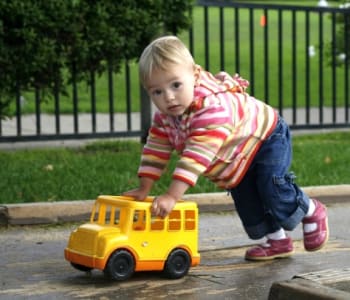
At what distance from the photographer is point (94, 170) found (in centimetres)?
790

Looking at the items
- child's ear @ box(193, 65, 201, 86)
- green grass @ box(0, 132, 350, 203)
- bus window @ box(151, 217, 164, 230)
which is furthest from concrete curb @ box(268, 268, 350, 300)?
green grass @ box(0, 132, 350, 203)

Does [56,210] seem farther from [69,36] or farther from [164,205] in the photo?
[69,36]

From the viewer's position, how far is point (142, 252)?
4883 millimetres

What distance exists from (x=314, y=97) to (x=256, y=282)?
11154 millimetres

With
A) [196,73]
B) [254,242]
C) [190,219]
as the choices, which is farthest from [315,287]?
[254,242]

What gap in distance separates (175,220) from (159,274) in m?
0.29

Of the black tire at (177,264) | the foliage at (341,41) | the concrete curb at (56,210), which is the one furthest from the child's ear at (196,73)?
the foliage at (341,41)

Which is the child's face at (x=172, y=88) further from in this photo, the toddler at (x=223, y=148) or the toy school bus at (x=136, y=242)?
the toy school bus at (x=136, y=242)

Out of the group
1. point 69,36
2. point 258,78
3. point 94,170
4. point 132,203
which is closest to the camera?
point 132,203

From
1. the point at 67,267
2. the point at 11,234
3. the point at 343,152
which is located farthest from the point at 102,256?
the point at 343,152

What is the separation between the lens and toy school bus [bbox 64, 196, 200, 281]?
4.80 metres

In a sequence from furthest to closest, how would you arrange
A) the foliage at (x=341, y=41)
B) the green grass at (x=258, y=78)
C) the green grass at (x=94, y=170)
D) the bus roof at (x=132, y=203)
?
the green grass at (x=258, y=78), the foliage at (x=341, y=41), the green grass at (x=94, y=170), the bus roof at (x=132, y=203)

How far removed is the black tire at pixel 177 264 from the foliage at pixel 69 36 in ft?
13.3

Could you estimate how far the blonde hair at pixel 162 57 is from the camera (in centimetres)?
474
